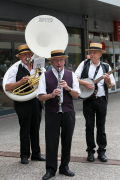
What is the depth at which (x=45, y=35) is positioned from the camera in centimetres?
533

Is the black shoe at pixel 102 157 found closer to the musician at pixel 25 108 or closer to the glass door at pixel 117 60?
the musician at pixel 25 108

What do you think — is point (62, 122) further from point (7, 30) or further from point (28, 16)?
point (28, 16)

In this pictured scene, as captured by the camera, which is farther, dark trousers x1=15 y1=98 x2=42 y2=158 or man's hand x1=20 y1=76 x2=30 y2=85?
dark trousers x1=15 y1=98 x2=42 y2=158

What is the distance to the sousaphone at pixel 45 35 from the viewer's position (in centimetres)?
523

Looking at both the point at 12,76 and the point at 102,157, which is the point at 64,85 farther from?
the point at 102,157

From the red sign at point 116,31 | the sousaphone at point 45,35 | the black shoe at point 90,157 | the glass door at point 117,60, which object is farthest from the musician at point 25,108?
the glass door at point 117,60

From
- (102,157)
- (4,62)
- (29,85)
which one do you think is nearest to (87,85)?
(29,85)

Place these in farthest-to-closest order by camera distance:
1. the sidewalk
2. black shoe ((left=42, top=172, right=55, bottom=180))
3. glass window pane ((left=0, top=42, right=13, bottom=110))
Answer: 1. glass window pane ((left=0, top=42, right=13, bottom=110))
2. the sidewalk
3. black shoe ((left=42, top=172, right=55, bottom=180))

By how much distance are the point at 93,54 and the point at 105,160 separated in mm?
1774

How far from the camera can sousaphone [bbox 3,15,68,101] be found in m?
5.23

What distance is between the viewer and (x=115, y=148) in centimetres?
588

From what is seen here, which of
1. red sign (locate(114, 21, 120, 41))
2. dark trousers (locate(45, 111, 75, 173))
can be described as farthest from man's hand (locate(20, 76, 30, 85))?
red sign (locate(114, 21, 120, 41))

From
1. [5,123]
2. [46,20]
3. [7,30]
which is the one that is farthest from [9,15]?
[46,20]

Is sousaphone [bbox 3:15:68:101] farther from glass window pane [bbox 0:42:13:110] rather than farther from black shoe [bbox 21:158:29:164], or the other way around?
glass window pane [bbox 0:42:13:110]
